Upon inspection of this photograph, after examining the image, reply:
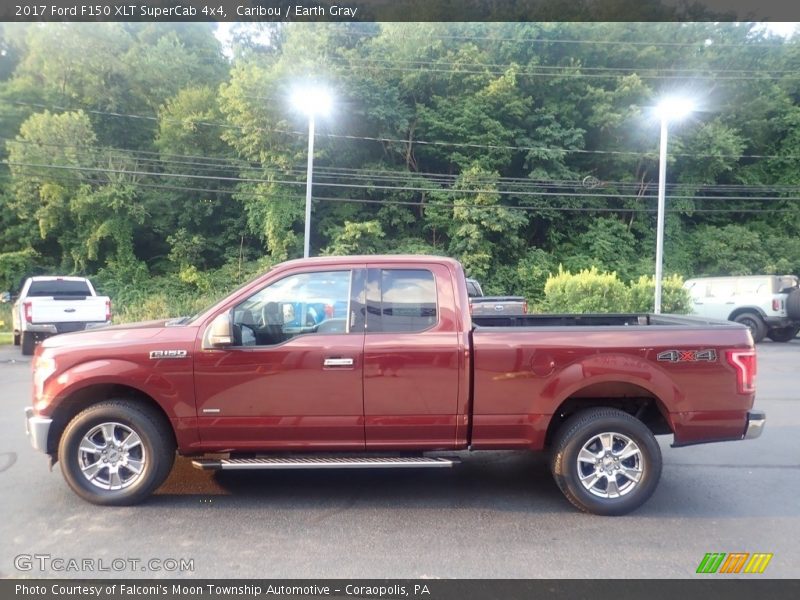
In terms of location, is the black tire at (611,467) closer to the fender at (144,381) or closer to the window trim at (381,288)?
the window trim at (381,288)

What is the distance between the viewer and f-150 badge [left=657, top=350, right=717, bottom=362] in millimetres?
4605

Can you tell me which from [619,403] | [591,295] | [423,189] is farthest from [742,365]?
[423,189]

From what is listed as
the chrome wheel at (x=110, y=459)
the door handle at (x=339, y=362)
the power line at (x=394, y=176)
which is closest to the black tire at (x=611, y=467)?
the door handle at (x=339, y=362)

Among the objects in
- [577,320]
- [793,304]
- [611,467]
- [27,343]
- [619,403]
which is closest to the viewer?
[611,467]

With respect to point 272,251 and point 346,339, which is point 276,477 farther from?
point 272,251

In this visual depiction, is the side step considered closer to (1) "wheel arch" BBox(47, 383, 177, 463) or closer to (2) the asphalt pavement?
(2) the asphalt pavement

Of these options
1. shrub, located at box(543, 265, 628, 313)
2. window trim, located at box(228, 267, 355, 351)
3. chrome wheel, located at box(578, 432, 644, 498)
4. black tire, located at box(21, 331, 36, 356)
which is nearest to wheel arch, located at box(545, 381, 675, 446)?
chrome wheel, located at box(578, 432, 644, 498)

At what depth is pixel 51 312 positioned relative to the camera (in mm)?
13719

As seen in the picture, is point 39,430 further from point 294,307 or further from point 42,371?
point 294,307

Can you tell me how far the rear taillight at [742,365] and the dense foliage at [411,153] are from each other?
25813 mm

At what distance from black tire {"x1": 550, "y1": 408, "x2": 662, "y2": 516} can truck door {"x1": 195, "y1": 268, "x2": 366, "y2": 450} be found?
62.8 inches

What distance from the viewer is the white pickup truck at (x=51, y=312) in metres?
13.7

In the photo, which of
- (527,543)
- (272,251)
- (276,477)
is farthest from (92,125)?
(527,543)

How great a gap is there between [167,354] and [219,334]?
18.2 inches
